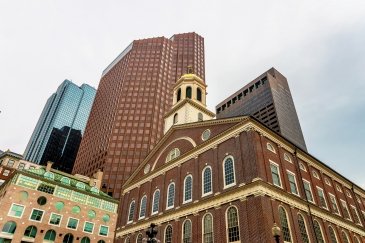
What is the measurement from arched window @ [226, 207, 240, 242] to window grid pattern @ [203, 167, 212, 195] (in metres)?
3.81

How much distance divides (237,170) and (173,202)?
10.1 metres

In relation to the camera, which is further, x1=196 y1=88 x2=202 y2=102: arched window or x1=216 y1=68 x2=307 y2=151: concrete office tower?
x1=216 y1=68 x2=307 y2=151: concrete office tower

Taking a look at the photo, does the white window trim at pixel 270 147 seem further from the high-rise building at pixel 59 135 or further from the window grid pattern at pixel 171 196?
the high-rise building at pixel 59 135

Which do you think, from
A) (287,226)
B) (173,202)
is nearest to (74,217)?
(173,202)

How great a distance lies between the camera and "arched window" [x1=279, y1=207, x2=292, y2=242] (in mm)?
21625

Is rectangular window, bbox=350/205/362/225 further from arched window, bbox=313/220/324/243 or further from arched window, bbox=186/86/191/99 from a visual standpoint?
arched window, bbox=186/86/191/99

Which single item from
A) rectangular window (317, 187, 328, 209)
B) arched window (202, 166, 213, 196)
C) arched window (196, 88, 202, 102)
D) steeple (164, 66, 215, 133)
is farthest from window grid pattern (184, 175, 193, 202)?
arched window (196, 88, 202, 102)

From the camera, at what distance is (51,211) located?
150ft

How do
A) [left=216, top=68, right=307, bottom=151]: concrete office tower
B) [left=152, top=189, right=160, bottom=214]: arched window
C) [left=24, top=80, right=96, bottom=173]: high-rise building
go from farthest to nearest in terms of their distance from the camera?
[left=24, top=80, right=96, bottom=173]: high-rise building < [left=216, top=68, right=307, bottom=151]: concrete office tower < [left=152, top=189, right=160, bottom=214]: arched window

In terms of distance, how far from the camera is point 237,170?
2459cm

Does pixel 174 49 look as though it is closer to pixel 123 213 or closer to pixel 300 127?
pixel 300 127

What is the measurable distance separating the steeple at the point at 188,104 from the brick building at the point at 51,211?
23.9 meters

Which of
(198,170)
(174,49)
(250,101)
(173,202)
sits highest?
(174,49)

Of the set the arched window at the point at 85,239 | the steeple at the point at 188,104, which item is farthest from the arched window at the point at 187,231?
the arched window at the point at 85,239
